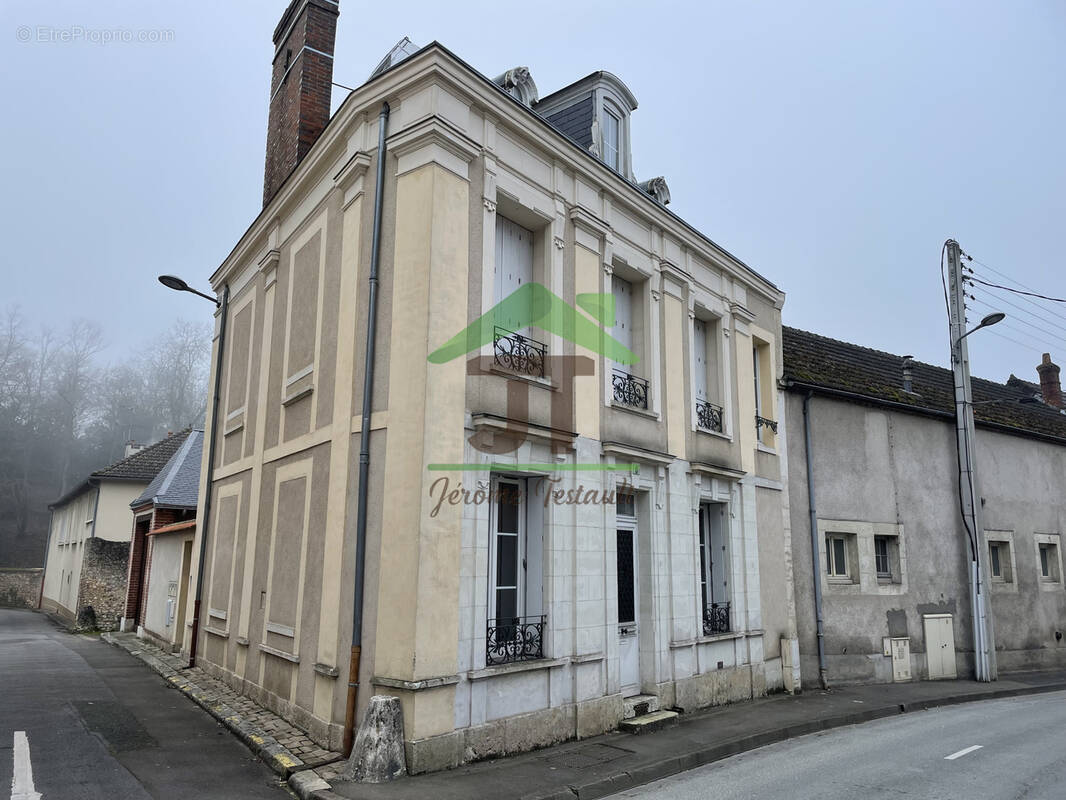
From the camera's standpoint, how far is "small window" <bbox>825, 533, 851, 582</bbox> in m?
13.0

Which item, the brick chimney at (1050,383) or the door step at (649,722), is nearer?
the door step at (649,722)

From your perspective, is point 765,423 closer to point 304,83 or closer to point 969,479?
point 969,479

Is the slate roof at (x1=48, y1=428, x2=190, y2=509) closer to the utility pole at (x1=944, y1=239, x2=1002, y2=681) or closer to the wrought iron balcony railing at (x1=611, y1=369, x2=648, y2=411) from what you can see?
the wrought iron balcony railing at (x1=611, y1=369, x2=648, y2=411)

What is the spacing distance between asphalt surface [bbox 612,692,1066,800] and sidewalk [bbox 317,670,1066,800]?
0.17 metres

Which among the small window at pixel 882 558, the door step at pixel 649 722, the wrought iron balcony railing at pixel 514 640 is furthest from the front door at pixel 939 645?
the wrought iron balcony railing at pixel 514 640

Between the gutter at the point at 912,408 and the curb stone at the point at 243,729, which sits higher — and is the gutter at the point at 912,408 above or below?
above

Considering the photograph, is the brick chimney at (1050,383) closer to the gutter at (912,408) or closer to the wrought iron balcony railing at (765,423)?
the gutter at (912,408)

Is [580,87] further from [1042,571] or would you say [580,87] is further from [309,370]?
[1042,571]

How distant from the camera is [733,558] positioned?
10695mm

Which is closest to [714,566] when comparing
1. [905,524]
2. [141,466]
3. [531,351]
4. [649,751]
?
[649,751]

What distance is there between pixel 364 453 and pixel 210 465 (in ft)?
21.5

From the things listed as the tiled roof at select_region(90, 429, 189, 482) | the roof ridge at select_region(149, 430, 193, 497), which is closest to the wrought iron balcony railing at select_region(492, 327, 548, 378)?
the roof ridge at select_region(149, 430, 193, 497)

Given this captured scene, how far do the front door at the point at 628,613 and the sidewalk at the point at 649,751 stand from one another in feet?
2.40

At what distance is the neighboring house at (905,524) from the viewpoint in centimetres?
1271
